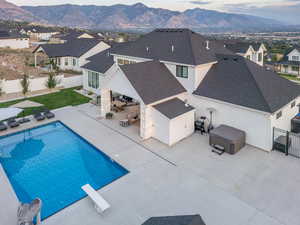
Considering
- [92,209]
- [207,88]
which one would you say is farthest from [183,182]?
[207,88]

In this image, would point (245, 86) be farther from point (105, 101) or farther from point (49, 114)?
point (49, 114)

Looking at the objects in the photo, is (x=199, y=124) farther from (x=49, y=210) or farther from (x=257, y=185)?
(x=49, y=210)

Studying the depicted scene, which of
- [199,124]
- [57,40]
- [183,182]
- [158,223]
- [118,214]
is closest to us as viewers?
[158,223]

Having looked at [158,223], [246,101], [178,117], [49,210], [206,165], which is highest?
[246,101]

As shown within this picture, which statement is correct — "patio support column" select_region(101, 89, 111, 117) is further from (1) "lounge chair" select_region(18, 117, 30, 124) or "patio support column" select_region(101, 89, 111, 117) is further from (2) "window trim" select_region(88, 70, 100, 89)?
(2) "window trim" select_region(88, 70, 100, 89)

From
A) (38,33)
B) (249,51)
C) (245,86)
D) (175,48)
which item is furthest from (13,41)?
(245,86)

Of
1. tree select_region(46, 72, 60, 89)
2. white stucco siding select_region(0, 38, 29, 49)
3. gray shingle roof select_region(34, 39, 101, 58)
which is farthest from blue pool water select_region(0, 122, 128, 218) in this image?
white stucco siding select_region(0, 38, 29, 49)
